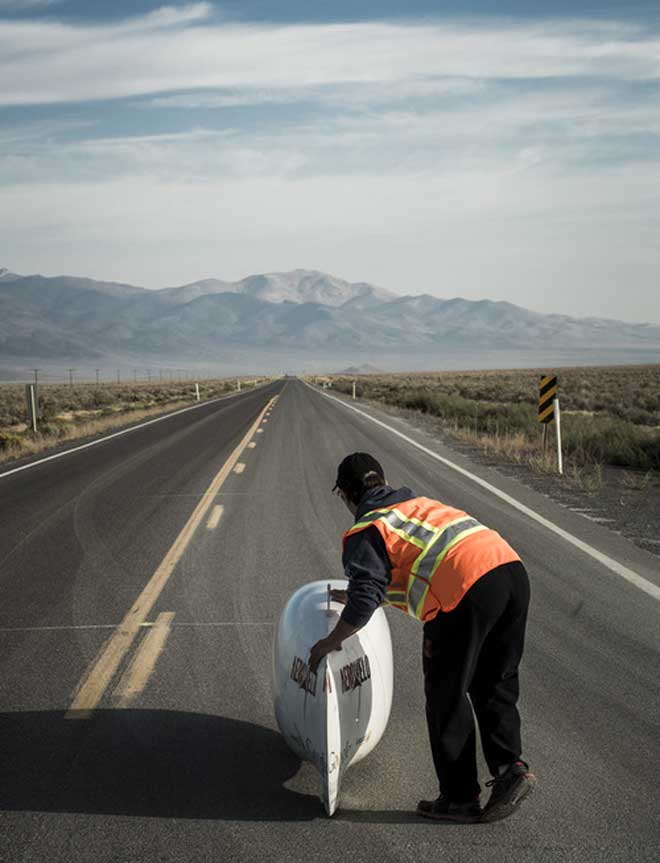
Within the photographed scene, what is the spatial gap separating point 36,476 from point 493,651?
44.3 ft

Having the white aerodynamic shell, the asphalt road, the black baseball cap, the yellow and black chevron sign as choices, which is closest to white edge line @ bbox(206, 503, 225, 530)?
the asphalt road

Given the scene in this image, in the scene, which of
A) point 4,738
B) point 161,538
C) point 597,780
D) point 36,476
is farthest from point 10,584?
point 36,476

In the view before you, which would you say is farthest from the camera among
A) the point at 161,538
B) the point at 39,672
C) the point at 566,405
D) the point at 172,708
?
the point at 566,405

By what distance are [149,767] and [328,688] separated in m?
1.19

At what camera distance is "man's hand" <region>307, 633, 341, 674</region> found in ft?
12.6

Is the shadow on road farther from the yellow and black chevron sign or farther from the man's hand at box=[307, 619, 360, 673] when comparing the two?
the yellow and black chevron sign

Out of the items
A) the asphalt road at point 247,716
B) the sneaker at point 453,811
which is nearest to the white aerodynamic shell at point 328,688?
the asphalt road at point 247,716

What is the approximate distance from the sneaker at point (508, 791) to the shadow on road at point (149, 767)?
0.75 m

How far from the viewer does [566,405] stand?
40.3 metres

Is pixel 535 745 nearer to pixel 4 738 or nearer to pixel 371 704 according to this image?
pixel 371 704

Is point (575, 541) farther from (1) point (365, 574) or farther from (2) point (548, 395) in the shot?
(2) point (548, 395)

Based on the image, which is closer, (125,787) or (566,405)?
(125,787)

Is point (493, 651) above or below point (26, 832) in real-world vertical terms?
above

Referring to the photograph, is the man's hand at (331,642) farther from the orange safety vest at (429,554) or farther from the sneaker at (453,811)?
the sneaker at (453,811)
